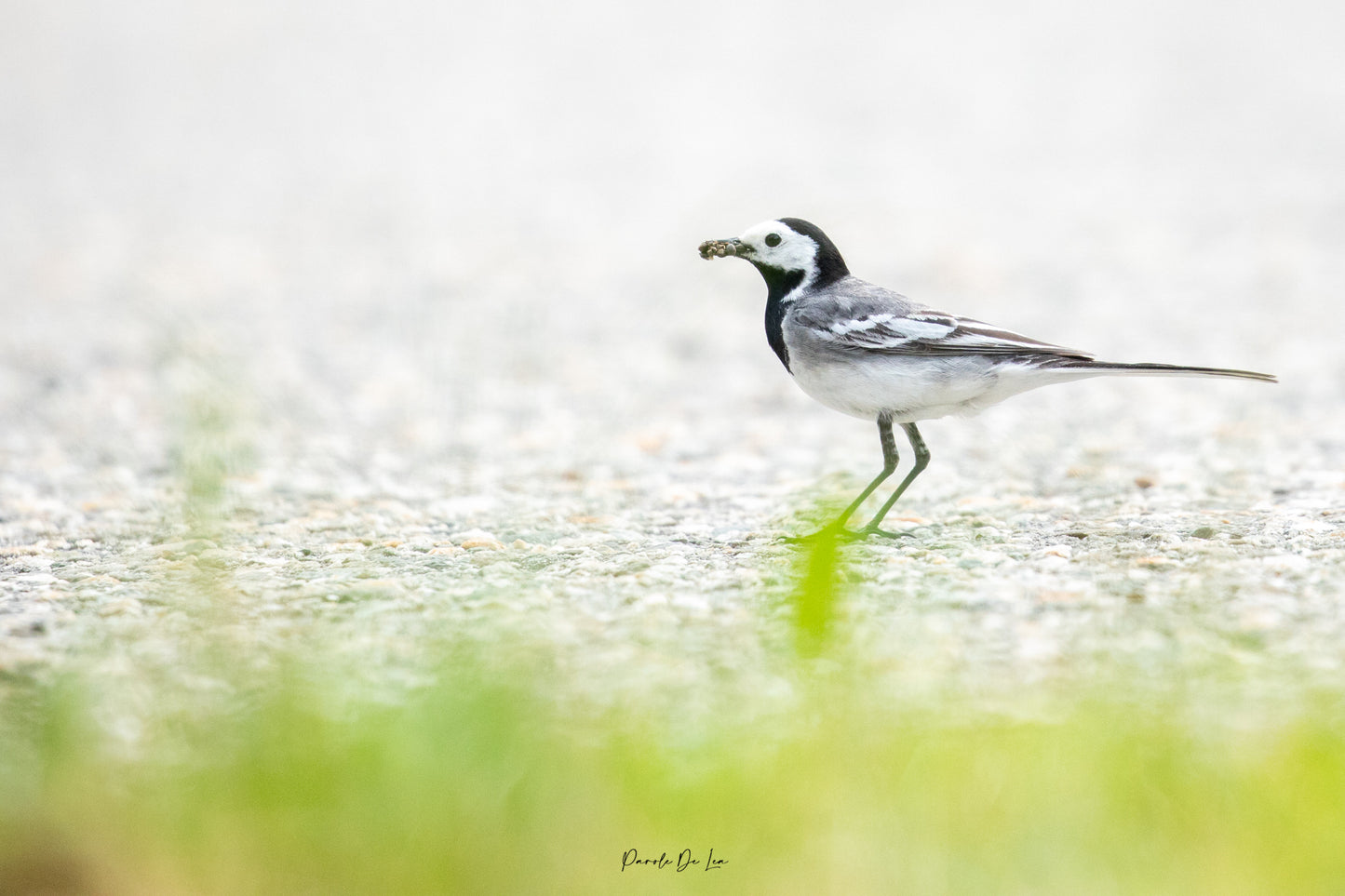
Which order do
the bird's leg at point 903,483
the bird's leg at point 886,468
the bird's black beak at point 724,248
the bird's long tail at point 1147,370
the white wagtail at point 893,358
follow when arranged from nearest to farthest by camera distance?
the bird's long tail at point 1147,370, the white wagtail at point 893,358, the bird's leg at point 886,468, the bird's leg at point 903,483, the bird's black beak at point 724,248

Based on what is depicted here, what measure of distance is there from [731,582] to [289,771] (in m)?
2.26

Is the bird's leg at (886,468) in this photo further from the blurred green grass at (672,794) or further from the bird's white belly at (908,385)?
the blurred green grass at (672,794)

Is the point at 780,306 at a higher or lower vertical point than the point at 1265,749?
higher

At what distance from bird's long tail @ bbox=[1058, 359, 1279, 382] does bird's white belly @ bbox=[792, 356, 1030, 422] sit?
0.34m

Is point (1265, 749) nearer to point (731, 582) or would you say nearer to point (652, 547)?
point (731, 582)

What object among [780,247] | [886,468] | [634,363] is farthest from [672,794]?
[634,363]

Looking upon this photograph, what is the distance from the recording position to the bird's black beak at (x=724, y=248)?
6.72 meters

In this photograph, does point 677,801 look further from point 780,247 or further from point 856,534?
point 780,247

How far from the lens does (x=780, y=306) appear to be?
678 centimetres

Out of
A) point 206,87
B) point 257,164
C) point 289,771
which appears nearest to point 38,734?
point 289,771
